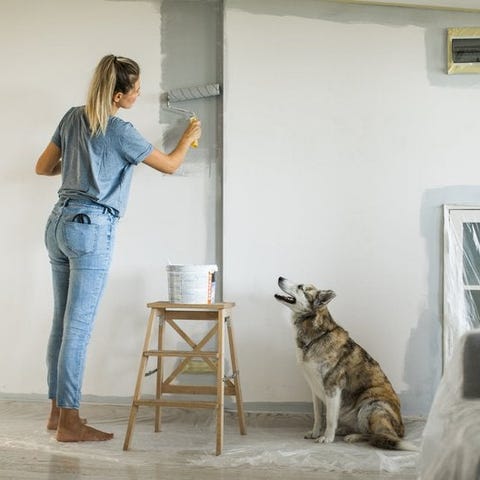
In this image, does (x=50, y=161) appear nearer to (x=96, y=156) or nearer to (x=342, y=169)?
(x=96, y=156)

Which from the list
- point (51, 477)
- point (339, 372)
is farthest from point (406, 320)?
point (51, 477)

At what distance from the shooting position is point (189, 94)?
3094 millimetres

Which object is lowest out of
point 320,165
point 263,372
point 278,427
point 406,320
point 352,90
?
point 278,427

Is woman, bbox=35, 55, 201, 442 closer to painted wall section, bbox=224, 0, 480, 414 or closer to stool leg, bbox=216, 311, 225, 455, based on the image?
stool leg, bbox=216, 311, 225, 455

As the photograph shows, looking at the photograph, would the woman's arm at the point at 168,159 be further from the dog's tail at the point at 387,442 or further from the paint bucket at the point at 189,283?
the dog's tail at the point at 387,442

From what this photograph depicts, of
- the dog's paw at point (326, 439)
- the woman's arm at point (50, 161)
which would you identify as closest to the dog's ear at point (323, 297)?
the dog's paw at point (326, 439)

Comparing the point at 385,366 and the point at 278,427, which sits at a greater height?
the point at 385,366

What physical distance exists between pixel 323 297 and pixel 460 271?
0.76 meters

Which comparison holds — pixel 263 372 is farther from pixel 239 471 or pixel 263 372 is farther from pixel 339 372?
pixel 239 471

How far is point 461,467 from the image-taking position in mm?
1230

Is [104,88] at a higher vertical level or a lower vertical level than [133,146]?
higher

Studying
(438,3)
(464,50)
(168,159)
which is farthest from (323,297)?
(438,3)

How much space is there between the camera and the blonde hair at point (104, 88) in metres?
2.46

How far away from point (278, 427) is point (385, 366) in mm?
585
